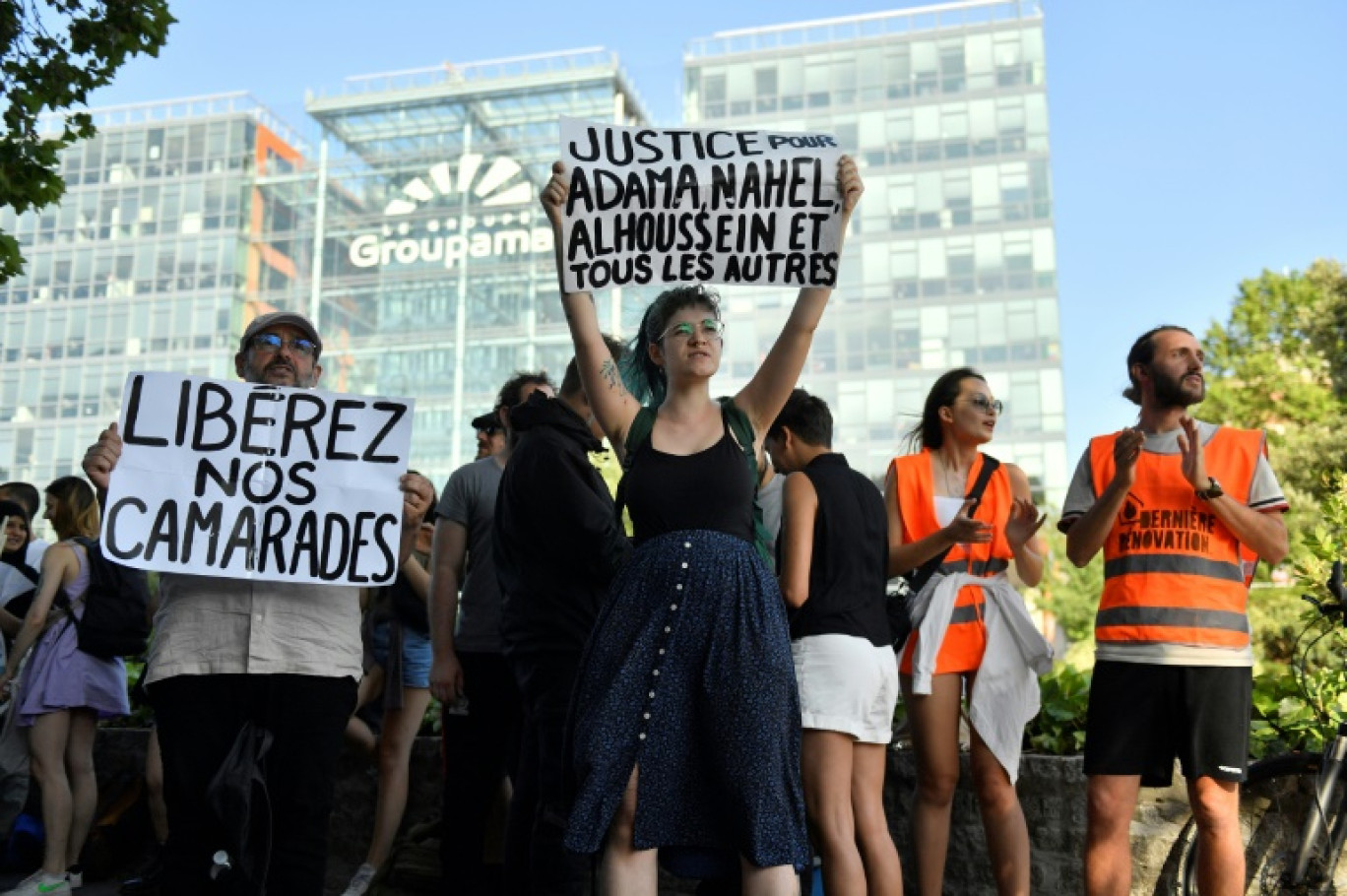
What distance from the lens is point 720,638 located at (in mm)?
3586

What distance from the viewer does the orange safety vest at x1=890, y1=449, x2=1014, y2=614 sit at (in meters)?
5.28

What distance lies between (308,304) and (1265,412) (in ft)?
239

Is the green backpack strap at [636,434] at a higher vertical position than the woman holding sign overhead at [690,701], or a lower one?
higher

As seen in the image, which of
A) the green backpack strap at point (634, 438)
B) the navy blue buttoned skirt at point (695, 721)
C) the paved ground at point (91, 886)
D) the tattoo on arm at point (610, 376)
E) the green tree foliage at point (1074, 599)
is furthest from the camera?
the green tree foliage at point (1074, 599)

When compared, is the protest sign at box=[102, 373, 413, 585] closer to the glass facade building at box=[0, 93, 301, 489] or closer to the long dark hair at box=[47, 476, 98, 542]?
the long dark hair at box=[47, 476, 98, 542]

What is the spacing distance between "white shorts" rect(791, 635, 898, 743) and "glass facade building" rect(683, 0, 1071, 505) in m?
76.2

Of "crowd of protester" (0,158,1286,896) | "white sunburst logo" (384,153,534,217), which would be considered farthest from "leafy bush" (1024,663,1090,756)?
"white sunburst logo" (384,153,534,217)

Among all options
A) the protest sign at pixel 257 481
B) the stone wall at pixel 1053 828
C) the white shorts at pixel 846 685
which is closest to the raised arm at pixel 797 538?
the white shorts at pixel 846 685

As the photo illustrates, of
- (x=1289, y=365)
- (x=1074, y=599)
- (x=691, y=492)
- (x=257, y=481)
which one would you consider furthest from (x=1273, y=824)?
(x=1074, y=599)

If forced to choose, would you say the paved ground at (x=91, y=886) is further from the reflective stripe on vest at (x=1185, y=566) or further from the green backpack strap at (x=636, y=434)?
the reflective stripe on vest at (x=1185, y=566)

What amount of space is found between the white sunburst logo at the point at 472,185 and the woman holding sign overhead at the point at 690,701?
89682 mm

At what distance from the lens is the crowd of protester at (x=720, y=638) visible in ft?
11.7

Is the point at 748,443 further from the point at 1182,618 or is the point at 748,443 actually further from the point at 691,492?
the point at 1182,618

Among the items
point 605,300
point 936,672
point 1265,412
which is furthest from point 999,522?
point 605,300
